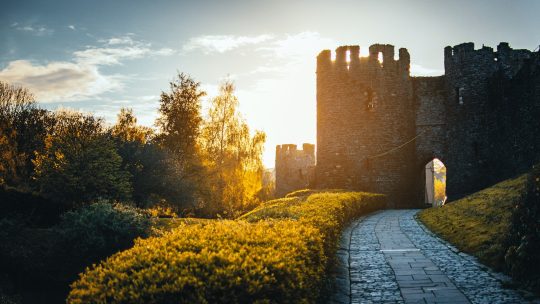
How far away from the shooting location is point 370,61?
1011 inches

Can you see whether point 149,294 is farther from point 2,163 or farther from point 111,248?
point 2,163

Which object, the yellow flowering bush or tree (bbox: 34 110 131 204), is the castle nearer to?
tree (bbox: 34 110 131 204)

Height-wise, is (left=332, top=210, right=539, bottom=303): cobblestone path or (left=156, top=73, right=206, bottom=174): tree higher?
(left=156, top=73, right=206, bottom=174): tree

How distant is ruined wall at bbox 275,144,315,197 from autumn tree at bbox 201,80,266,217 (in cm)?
919

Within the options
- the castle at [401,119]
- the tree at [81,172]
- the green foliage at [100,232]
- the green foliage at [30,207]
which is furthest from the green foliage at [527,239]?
the castle at [401,119]

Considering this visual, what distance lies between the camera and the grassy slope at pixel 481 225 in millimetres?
7668

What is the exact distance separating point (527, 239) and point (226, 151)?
26711mm

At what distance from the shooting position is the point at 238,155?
107 feet

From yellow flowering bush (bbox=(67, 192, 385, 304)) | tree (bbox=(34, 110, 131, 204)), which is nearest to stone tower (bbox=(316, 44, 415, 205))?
tree (bbox=(34, 110, 131, 204))

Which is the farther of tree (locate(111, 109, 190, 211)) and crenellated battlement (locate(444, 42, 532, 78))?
crenellated battlement (locate(444, 42, 532, 78))

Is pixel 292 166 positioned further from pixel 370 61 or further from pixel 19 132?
pixel 19 132

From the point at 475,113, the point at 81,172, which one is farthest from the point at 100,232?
the point at 475,113

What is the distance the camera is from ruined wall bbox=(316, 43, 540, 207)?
23.6 metres

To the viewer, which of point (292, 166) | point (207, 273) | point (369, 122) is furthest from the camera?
point (292, 166)
